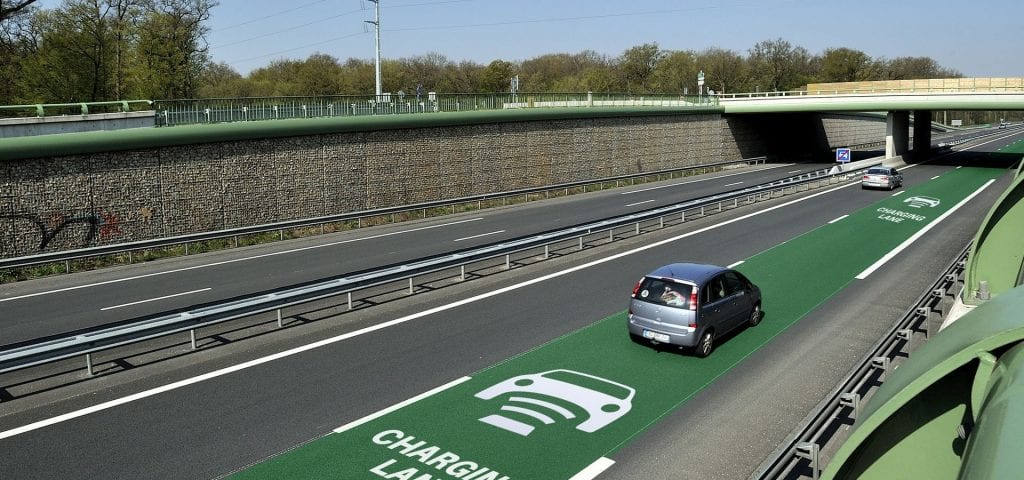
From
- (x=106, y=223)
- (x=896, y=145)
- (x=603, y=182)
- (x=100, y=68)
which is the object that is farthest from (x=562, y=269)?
(x=896, y=145)

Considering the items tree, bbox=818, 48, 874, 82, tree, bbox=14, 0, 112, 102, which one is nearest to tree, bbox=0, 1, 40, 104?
tree, bbox=14, 0, 112, 102

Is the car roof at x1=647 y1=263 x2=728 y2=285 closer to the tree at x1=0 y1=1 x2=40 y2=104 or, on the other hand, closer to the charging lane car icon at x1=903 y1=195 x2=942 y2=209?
the charging lane car icon at x1=903 y1=195 x2=942 y2=209

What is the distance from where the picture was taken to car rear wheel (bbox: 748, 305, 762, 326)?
1494 centimetres

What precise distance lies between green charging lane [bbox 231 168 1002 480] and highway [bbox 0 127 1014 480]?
0.27ft

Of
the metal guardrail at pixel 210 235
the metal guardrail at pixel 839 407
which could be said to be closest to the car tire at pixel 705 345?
the metal guardrail at pixel 839 407

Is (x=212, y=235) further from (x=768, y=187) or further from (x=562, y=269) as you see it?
(x=768, y=187)

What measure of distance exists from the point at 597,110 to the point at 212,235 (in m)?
29.9

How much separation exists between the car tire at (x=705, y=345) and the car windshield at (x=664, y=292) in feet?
2.30

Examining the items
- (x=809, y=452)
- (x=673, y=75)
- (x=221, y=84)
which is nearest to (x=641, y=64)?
(x=673, y=75)

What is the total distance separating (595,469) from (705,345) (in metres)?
4.87

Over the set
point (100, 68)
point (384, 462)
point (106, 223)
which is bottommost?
point (384, 462)

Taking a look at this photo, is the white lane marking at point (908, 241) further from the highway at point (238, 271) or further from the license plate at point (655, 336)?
the highway at point (238, 271)

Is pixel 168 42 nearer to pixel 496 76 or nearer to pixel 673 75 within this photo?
pixel 496 76

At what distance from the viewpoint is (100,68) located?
49594 millimetres
